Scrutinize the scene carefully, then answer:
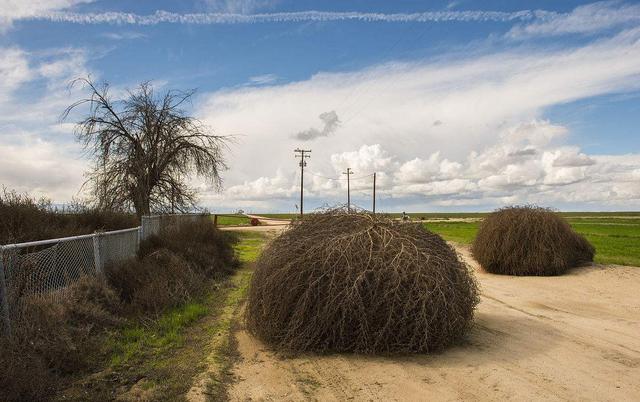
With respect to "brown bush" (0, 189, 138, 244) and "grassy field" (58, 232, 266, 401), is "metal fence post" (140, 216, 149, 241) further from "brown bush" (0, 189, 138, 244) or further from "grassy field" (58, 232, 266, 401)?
"grassy field" (58, 232, 266, 401)

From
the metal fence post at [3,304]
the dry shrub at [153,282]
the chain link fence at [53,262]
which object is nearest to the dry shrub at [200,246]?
the chain link fence at [53,262]

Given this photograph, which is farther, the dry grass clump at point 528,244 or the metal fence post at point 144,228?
the dry grass clump at point 528,244

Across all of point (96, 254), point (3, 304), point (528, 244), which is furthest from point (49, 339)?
point (528, 244)

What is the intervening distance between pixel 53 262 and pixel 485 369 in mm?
6248

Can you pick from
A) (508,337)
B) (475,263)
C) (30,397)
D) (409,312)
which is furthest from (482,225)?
(30,397)

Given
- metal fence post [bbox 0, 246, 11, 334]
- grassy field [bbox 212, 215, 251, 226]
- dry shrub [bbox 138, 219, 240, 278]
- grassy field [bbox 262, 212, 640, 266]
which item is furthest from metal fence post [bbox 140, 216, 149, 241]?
grassy field [bbox 212, 215, 251, 226]

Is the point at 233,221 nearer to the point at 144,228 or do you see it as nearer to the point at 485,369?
the point at 144,228

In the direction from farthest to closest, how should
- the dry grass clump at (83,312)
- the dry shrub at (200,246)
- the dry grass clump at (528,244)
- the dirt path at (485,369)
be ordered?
the dry grass clump at (528,244) → the dry shrub at (200,246) → the dirt path at (485,369) → the dry grass clump at (83,312)

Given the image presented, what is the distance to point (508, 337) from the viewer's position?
8.16m

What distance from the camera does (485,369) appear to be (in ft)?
21.1

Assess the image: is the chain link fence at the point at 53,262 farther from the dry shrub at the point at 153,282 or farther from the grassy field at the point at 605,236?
the grassy field at the point at 605,236

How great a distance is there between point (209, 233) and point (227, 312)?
7.79 meters

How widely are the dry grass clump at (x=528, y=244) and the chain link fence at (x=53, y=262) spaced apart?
1096cm

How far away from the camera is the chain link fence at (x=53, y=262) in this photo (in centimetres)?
633
